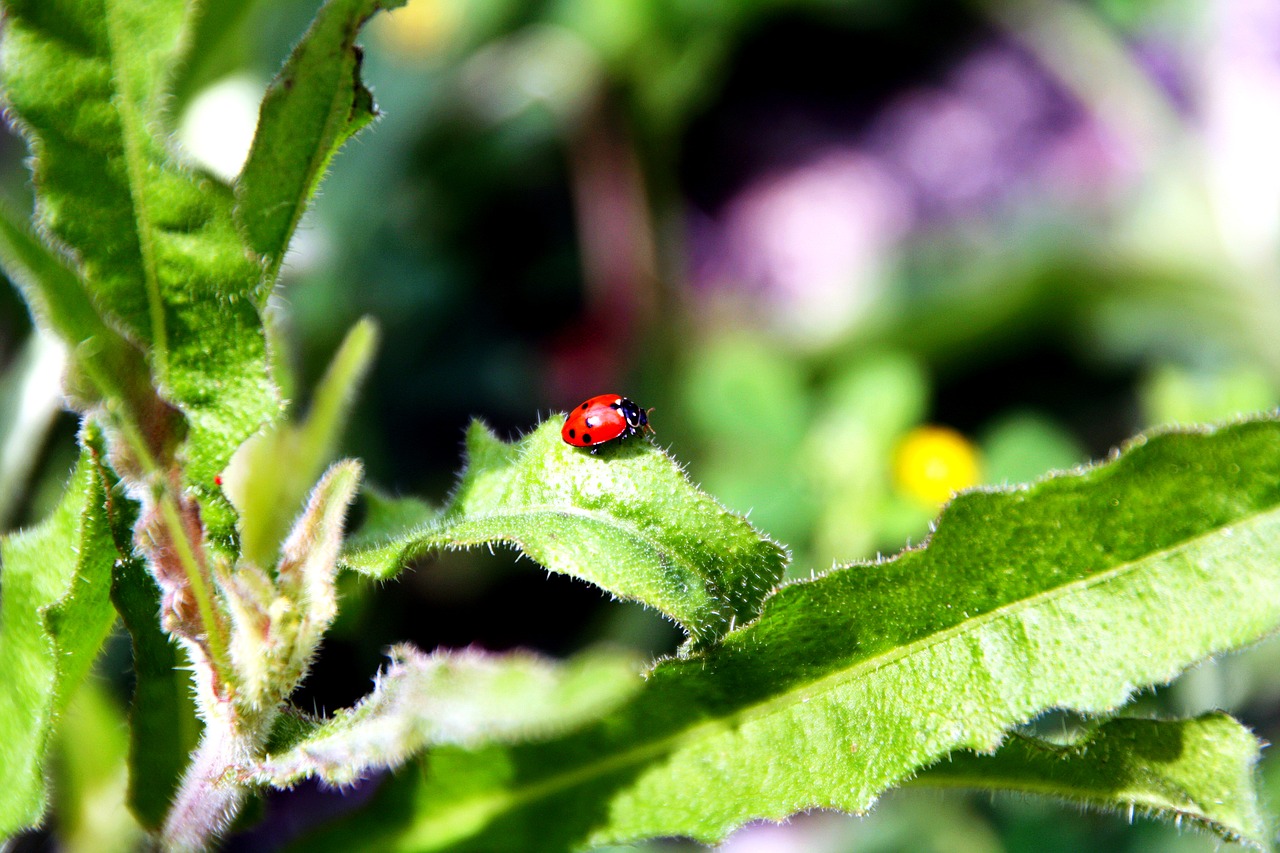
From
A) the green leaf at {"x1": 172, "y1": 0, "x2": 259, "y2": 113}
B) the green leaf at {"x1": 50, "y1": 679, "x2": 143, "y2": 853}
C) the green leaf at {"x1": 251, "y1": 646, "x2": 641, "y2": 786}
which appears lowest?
the green leaf at {"x1": 251, "y1": 646, "x2": 641, "y2": 786}

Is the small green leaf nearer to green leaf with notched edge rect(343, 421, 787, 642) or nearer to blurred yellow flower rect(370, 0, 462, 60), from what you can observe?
green leaf with notched edge rect(343, 421, 787, 642)

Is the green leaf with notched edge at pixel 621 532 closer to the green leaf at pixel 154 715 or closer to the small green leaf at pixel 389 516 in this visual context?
the small green leaf at pixel 389 516

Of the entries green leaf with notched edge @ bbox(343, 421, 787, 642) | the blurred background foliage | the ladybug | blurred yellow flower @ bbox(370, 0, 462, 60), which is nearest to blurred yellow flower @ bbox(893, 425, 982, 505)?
the blurred background foliage

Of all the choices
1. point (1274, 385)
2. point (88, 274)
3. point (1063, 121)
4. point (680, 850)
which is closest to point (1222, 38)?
point (1063, 121)

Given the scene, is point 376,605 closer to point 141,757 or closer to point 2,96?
point 141,757

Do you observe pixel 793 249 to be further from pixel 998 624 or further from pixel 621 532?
pixel 621 532

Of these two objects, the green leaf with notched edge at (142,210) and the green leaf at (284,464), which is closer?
the green leaf with notched edge at (142,210)

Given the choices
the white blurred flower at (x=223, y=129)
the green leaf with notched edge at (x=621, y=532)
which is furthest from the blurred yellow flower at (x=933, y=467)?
the white blurred flower at (x=223, y=129)
